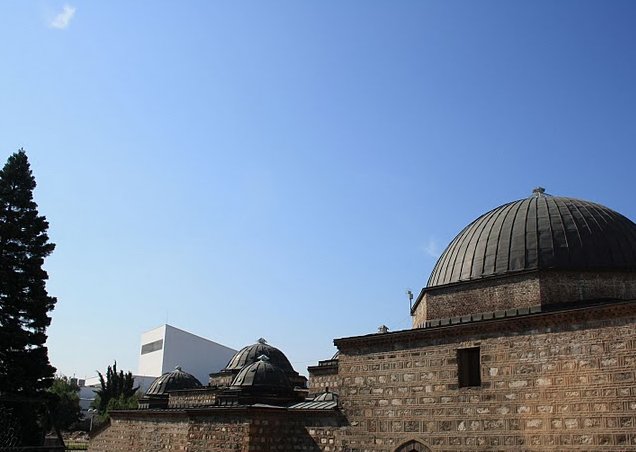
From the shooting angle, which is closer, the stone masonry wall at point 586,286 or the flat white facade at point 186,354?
the stone masonry wall at point 586,286

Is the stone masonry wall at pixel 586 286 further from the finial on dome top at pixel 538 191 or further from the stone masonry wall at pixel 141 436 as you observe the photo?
the stone masonry wall at pixel 141 436

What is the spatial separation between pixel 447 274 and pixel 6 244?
1278 centimetres

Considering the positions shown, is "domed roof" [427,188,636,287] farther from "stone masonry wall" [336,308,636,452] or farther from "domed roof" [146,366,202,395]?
"domed roof" [146,366,202,395]

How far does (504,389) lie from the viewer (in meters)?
10.8

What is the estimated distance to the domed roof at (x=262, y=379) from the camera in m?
17.7

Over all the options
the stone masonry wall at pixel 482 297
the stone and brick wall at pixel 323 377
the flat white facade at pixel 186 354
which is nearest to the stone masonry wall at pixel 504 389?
the stone masonry wall at pixel 482 297

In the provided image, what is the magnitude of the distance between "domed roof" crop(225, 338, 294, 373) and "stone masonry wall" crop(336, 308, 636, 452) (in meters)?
12.0

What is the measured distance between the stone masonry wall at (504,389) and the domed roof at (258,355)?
12.0m

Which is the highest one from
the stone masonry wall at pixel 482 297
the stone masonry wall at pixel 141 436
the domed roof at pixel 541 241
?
the domed roof at pixel 541 241

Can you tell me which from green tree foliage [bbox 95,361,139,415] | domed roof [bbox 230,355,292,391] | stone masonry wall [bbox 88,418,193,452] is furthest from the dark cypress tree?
green tree foliage [bbox 95,361,139,415]

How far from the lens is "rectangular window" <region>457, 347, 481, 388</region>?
11.4 meters

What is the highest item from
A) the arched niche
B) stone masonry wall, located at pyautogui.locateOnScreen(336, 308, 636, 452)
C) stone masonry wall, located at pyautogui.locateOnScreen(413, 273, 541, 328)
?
stone masonry wall, located at pyautogui.locateOnScreen(413, 273, 541, 328)

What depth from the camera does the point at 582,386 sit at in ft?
32.2

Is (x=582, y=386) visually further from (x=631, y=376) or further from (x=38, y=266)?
(x=38, y=266)
